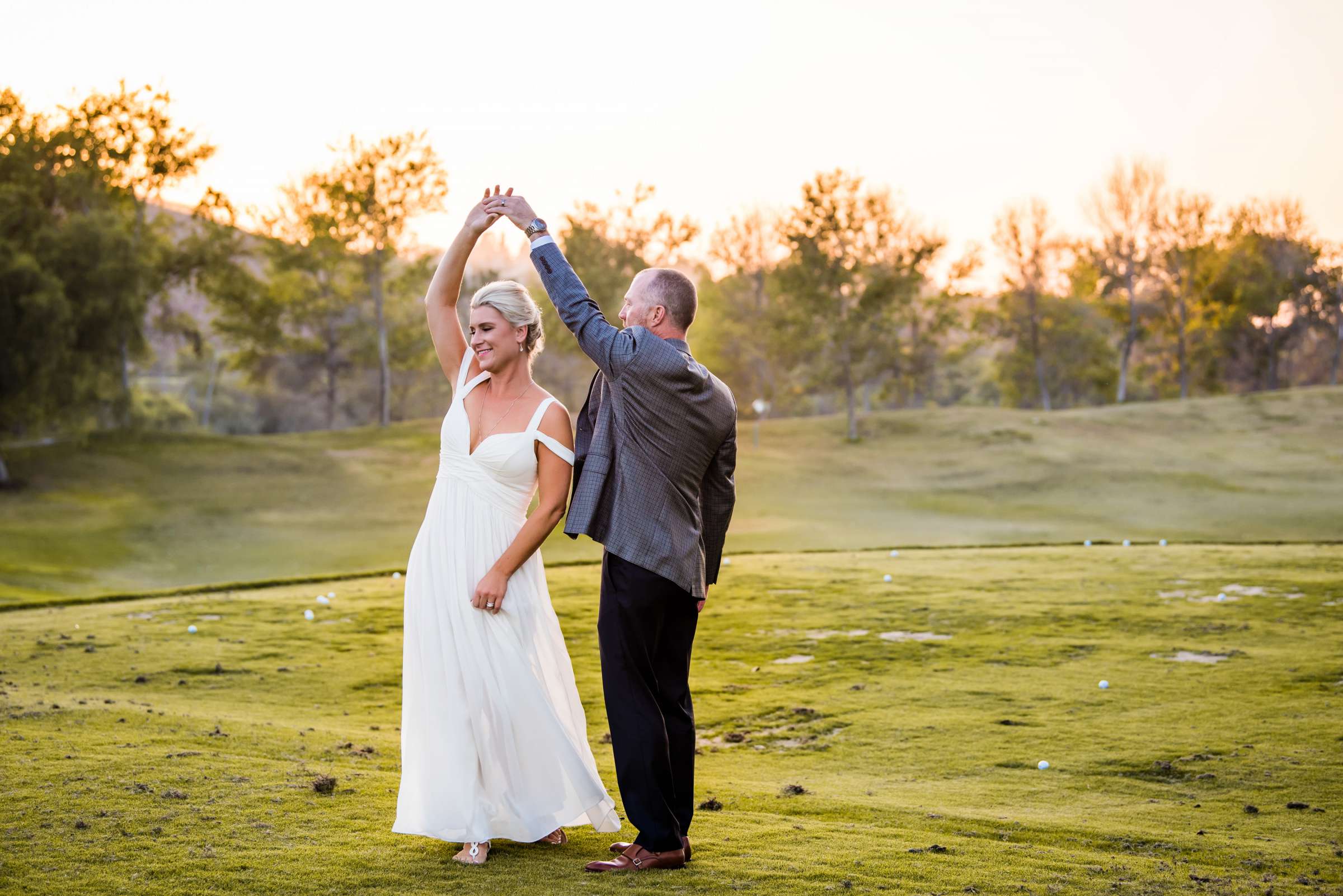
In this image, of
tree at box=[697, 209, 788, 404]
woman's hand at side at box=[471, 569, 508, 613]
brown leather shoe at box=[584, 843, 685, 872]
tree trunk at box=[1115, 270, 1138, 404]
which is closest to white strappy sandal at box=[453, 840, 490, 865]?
brown leather shoe at box=[584, 843, 685, 872]

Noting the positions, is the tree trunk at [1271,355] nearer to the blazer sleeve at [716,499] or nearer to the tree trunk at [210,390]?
the tree trunk at [210,390]

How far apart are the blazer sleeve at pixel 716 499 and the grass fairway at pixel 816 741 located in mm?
1138

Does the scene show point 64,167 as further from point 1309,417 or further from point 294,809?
point 1309,417

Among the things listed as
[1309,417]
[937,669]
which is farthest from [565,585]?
Answer: [1309,417]

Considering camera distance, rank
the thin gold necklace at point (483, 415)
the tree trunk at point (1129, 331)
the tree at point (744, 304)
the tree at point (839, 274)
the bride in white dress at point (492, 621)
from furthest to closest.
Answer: the tree at point (744, 304) < the tree trunk at point (1129, 331) < the tree at point (839, 274) < the thin gold necklace at point (483, 415) < the bride in white dress at point (492, 621)

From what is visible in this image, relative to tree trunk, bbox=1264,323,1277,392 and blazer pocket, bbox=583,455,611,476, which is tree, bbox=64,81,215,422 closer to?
blazer pocket, bbox=583,455,611,476

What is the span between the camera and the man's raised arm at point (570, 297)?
4.11m

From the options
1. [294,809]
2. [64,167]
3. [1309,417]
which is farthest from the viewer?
[1309,417]

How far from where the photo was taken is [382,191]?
46.2 m

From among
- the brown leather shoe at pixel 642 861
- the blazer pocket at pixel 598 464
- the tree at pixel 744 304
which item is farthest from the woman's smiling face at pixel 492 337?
the tree at pixel 744 304

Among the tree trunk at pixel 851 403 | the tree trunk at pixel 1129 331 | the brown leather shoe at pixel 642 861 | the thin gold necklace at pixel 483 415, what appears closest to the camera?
the brown leather shoe at pixel 642 861

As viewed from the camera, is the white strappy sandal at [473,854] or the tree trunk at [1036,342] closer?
the white strappy sandal at [473,854]

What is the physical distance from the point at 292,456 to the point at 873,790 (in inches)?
1222

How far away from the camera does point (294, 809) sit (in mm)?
4953
